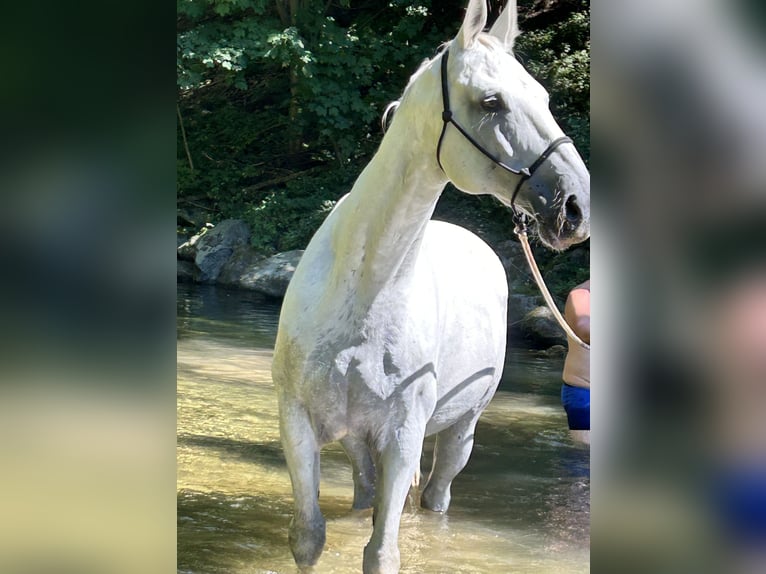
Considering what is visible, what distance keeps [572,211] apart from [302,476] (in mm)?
1322

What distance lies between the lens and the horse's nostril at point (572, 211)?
7.75ft

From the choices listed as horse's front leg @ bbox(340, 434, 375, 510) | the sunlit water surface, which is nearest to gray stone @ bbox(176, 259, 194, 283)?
the sunlit water surface

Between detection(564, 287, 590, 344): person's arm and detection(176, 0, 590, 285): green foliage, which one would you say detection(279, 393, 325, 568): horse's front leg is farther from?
detection(176, 0, 590, 285): green foliage

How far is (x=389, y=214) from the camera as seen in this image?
111 inches

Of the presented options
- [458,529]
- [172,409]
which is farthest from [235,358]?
[172,409]

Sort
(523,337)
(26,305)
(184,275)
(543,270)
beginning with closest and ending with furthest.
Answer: (26,305)
(523,337)
(543,270)
(184,275)

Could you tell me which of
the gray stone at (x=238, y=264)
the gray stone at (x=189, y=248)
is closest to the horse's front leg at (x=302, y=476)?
the gray stone at (x=238, y=264)

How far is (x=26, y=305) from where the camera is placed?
90 cm

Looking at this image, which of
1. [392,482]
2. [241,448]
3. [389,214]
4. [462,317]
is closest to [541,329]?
[241,448]

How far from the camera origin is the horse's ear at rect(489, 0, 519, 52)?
270 centimetres

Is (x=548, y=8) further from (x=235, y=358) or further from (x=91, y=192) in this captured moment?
(x=91, y=192)

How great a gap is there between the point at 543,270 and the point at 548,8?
3.77 meters

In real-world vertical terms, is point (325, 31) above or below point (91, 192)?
above

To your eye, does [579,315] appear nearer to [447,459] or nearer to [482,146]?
[447,459]
